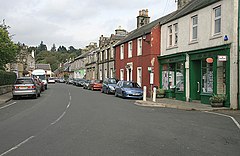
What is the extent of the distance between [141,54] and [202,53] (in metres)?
10.6

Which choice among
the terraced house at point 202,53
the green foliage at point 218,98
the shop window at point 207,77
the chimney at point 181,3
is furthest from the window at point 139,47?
the green foliage at point 218,98

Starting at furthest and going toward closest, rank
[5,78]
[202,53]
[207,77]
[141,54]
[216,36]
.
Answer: [5,78]
[141,54]
[202,53]
[207,77]
[216,36]

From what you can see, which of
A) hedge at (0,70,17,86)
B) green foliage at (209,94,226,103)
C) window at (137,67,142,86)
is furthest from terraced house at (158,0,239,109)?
hedge at (0,70,17,86)

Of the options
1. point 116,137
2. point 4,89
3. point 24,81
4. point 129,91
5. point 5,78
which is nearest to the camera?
point 116,137

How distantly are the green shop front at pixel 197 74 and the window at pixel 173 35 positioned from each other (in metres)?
1.05

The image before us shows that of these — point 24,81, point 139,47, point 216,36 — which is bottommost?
point 24,81

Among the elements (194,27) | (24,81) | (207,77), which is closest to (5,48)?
(24,81)

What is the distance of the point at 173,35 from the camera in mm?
23719

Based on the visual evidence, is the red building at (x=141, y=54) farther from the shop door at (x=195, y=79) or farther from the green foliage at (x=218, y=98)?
the green foliage at (x=218, y=98)

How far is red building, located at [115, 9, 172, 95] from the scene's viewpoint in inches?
1031

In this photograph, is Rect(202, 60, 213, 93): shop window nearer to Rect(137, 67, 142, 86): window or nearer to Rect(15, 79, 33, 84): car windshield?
Rect(137, 67, 142, 86): window

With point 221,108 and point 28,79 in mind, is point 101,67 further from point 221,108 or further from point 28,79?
point 221,108

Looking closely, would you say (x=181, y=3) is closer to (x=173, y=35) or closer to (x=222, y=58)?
(x=173, y=35)

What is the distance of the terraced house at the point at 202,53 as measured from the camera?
16469 mm
